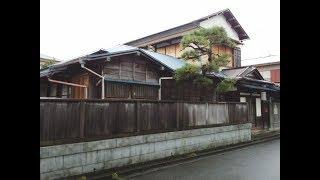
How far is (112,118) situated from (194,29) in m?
15.1

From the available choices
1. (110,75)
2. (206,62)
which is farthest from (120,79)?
(206,62)

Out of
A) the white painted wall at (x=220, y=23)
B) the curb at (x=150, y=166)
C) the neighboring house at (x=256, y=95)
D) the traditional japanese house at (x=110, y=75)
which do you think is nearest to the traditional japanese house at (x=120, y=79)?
the traditional japanese house at (x=110, y=75)

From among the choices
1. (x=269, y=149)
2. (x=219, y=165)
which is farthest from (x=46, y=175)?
(x=269, y=149)

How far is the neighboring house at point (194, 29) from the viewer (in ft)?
73.9

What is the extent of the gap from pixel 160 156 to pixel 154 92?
5.48 m

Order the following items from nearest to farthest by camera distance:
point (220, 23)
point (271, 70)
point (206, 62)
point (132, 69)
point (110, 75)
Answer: point (110, 75) < point (132, 69) < point (206, 62) < point (220, 23) < point (271, 70)

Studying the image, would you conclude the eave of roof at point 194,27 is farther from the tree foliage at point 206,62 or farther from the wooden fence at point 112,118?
the wooden fence at point 112,118

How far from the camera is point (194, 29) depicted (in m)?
22.2

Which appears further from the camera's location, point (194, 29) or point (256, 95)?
point (194, 29)

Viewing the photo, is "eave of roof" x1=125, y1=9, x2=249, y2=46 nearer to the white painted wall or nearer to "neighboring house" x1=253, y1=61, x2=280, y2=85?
the white painted wall

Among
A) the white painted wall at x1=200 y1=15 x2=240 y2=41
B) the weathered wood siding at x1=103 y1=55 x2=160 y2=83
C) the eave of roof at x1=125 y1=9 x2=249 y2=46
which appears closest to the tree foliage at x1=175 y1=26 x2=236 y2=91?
the weathered wood siding at x1=103 y1=55 x2=160 y2=83

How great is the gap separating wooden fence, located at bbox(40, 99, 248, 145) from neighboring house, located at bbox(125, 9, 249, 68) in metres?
10.4

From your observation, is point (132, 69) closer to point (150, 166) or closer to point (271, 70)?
point (150, 166)
